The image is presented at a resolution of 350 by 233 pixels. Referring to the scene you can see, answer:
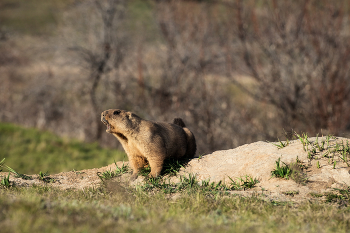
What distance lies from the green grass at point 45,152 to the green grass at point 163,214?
762cm

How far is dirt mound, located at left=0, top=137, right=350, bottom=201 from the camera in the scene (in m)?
5.26

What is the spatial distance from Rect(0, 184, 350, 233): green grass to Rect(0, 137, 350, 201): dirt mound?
55 centimetres

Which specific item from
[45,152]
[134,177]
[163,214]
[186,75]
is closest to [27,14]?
[186,75]

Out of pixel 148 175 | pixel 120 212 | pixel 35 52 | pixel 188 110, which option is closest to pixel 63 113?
pixel 35 52

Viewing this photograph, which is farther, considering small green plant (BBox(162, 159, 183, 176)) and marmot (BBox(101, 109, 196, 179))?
small green plant (BBox(162, 159, 183, 176))

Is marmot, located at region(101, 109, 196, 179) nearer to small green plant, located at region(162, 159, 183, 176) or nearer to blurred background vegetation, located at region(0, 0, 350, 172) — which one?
small green plant, located at region(162, 159, 183, 176)

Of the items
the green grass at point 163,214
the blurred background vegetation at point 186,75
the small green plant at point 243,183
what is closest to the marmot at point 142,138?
the green grass at point 163,214

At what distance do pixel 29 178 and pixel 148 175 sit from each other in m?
2.17

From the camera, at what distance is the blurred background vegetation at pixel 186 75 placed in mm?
12844

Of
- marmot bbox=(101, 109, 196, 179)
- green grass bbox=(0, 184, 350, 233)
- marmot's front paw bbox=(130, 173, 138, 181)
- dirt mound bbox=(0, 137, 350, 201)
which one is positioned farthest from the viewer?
marmot's front paw bbox=(130, 173, 138, 181)

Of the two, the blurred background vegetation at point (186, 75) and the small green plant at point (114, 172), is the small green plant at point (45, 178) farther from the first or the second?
the blurred background vegetation at point (186, 75)

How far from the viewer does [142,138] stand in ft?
19.0

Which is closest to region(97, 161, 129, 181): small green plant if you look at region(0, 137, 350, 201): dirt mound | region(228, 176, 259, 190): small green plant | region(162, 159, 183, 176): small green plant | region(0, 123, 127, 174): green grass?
region(0, 137, 350, 201): dirt mound

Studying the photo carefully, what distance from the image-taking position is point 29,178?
636cm
